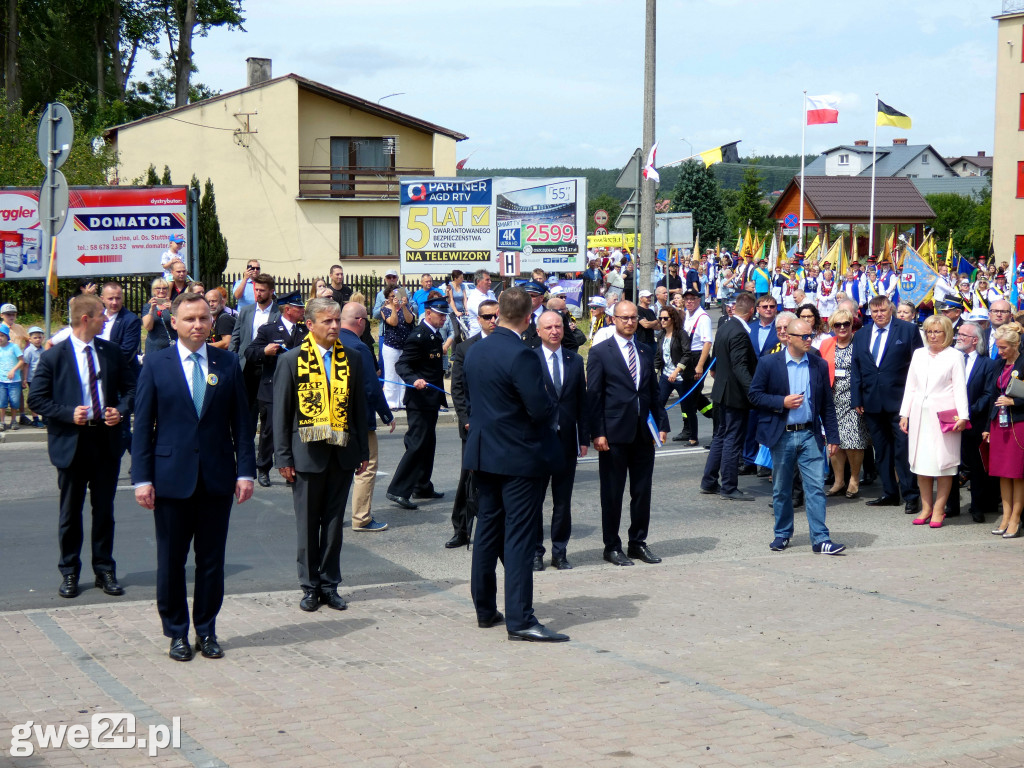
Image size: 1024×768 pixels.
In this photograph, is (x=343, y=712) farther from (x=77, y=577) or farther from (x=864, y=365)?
(x=864, y=365)

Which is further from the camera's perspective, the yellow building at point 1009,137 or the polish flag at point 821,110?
the yellow building at point 1009,137

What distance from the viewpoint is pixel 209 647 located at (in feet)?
21.6

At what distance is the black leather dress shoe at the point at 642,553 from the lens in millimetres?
9164

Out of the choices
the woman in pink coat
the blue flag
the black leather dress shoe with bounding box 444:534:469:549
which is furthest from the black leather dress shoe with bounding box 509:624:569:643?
the blue flag

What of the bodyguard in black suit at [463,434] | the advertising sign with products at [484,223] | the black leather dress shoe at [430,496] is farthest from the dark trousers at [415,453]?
the advertising sign with products at [484,223]

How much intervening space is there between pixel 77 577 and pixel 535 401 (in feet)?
11.3

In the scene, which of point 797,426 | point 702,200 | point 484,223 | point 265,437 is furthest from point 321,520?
point 702,200

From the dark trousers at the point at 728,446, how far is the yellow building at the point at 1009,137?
182 feet

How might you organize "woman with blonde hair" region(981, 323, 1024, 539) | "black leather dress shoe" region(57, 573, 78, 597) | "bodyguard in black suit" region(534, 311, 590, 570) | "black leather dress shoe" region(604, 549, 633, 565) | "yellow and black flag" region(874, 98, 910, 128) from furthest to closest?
1. "yellow and black flag" region(874, 98, 910, 128)
2. "woman with blonde hair" region(981, 323, 1024, 539)
3. "black leather dress shoe" region(604, 549, 633, 565)
4. "bodyguard in black suit" region(534, 311, 590, 570)
5. "black leather dress shoe" region(57, 573, 78, 597)

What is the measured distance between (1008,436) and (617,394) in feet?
11.8

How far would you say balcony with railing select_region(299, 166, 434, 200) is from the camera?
41.1 m

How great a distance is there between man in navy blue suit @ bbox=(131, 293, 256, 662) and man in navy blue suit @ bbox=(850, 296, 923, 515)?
6.72 m

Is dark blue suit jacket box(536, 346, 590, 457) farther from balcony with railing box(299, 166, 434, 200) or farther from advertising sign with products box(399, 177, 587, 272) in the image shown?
balcony with railing box(299, 166, 434, 200)

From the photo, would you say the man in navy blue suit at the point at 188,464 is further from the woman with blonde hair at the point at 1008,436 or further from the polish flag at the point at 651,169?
the polish flag at the point at 651,169
